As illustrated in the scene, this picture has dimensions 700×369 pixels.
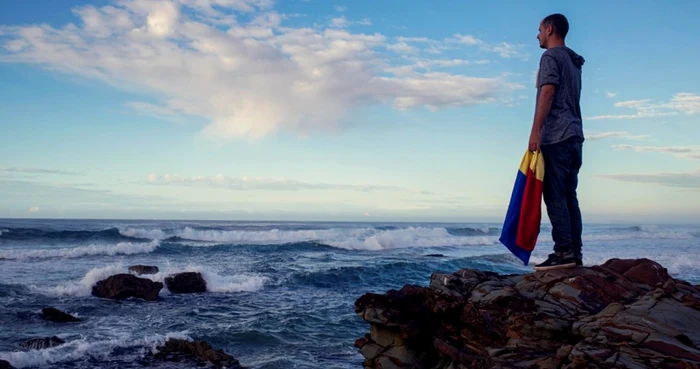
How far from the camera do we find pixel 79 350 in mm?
10336

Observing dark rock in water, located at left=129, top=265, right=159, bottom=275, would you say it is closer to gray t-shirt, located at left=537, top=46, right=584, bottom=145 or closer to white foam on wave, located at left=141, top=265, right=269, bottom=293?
white foam on wave, located at left=141, top=265, right=269, bottom=293

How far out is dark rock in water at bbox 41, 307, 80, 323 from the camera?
1303cm

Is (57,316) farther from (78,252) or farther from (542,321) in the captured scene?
(78,252)

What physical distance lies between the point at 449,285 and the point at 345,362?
4.51 m

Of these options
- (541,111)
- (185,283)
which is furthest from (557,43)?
(185,283)

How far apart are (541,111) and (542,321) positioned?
6.68 feet

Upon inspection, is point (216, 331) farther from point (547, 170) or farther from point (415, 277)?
point (415, 277)

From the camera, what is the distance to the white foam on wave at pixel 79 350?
980cm

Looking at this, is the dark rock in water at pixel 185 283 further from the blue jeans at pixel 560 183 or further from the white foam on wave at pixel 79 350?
the blue jeans at pixel 560 183

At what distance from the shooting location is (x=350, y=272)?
861 inches

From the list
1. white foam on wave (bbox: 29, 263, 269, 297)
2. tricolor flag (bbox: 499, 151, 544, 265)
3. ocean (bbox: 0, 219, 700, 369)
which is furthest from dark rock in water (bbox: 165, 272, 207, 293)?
tricolor flag (bbox: 499, 151, 544, 265)

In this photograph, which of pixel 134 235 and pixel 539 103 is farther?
pixel 134 235

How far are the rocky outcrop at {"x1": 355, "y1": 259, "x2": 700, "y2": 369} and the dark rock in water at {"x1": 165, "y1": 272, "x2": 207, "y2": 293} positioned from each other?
12.0 metres

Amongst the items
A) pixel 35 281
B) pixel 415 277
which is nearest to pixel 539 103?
pixel 415 277
